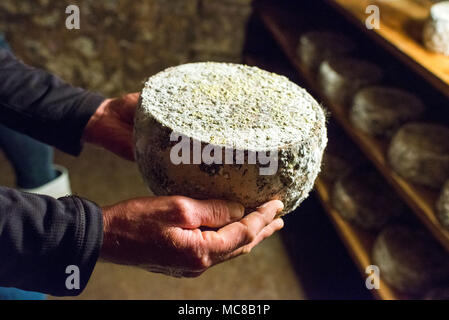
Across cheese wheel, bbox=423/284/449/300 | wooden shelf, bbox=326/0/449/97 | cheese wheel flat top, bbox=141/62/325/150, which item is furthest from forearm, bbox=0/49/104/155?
cheese wheel, bbox=423/284/449/300

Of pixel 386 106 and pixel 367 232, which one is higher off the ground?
pixel 386 106

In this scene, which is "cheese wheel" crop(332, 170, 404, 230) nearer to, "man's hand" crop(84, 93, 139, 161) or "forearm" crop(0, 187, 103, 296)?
"man's hand" crop(84, 93, 139, 161)

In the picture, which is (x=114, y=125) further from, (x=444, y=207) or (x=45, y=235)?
(x=444, y=207)

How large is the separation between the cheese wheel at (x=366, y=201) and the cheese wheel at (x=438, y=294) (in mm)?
349

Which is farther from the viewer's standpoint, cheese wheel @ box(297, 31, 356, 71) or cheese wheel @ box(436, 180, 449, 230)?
cheese wheel @ box(297, 31, 356, 71)

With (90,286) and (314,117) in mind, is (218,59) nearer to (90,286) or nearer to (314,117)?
(90,286)

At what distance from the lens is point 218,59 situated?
2.75m

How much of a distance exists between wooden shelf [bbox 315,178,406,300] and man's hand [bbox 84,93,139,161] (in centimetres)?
100

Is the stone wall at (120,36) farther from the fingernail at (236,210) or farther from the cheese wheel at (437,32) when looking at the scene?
the fingernail at (236,210)

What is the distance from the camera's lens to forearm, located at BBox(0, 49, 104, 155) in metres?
1.09

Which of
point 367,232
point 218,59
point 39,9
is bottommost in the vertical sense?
point 367,232
